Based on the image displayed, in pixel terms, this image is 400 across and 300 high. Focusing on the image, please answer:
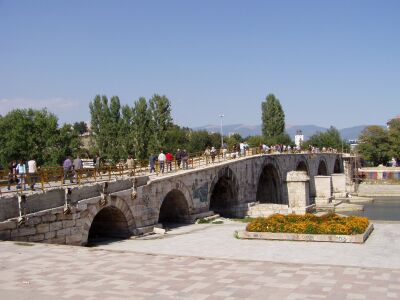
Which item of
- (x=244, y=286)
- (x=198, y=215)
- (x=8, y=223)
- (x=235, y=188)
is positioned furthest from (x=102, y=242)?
(x=235, y=188)

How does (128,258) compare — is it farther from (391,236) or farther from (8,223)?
(391,236)

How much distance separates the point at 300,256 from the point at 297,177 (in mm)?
21914

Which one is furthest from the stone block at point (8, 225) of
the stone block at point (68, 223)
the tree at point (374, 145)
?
the tree at point (374, 145)

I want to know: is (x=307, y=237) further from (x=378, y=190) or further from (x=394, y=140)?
(x=394, y=140)

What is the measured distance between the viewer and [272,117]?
8562cm

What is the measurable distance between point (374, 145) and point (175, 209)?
235 ft

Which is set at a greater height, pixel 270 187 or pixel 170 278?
pixel 270 187

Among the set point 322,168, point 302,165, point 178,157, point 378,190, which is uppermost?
point 178,157

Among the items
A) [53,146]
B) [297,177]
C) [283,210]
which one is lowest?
[283,210]

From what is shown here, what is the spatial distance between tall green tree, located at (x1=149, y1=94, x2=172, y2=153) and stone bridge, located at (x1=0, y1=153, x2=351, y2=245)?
15.0 m

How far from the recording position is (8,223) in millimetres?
16000

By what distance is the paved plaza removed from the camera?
10.9m

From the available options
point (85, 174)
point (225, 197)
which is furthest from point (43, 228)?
point (225, 197)

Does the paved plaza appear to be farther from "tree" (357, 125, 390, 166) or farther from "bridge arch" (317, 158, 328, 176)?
"tree" (357, 125, 390, 166)
